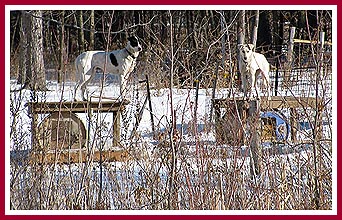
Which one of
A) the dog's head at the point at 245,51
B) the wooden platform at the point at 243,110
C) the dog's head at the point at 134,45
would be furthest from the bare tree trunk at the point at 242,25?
the dog's head at the point at 134,45

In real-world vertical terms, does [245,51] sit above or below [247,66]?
above

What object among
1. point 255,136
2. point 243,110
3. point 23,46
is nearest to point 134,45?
point 23,46

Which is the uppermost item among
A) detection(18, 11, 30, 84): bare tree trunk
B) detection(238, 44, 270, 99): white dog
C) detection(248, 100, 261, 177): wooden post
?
detection(18, 11, 30, 84): bare tree trunk

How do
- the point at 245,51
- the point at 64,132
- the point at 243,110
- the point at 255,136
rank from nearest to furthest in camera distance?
1. the point at 255,136
2. the point at 243,110
3. the point at 64,132
4. the point at 245,51

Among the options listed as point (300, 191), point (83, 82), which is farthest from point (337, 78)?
point (83, 82)

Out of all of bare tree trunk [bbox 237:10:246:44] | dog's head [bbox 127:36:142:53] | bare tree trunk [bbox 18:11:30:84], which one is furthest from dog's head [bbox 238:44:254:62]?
bare tree trunk [bbox 18:11:30:84]

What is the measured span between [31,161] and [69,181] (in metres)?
0.29

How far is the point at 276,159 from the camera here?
3938mm

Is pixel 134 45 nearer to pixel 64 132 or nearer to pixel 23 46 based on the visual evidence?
pixel 23 46

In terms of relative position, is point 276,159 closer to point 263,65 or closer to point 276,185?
point 276,185

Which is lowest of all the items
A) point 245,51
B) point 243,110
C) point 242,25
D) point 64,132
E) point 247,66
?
point 64,132

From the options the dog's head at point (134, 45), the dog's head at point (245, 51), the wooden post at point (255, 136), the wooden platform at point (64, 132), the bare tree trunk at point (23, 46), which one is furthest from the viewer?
the dog's head at point (134, 45)

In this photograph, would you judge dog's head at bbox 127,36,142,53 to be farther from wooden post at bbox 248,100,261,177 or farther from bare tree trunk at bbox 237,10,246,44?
wooden post at bbox 248,100,261,177

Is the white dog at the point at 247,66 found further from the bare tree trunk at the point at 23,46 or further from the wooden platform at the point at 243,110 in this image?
the bare tree trunk at the point at 23,46
